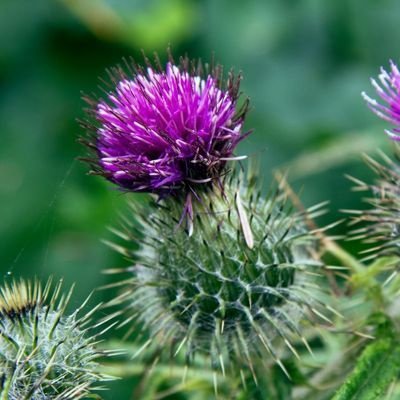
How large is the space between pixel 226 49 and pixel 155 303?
443 cm

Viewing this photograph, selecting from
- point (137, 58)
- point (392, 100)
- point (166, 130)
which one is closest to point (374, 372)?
point (392, 100)

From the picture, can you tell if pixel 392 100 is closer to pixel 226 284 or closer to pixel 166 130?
pixel 166 130

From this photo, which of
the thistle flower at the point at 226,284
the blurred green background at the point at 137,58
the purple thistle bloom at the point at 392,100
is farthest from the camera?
the blurred green background at the point at 137,58

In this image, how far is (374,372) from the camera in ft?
11.5

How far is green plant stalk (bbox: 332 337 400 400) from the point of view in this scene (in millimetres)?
3383

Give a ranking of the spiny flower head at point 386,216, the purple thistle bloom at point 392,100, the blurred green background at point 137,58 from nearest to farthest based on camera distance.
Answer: the purple thistle bloom at point 392,100 < the spiny flower head at point 386,216 < the blurred green background at point 137,58

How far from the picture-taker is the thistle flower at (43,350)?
3.18 metres

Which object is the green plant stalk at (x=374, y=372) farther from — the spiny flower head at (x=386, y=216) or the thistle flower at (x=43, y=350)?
the thistle flower at (x=43, y=350)

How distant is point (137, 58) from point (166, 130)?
4541mm

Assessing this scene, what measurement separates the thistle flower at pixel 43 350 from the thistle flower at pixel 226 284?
0.58 metres

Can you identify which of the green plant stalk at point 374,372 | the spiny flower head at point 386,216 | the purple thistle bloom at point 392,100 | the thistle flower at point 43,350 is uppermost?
the purple thistle bloom at point 392,100

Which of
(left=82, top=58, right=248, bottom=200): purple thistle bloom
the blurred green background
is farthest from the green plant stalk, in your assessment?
the blurred green background

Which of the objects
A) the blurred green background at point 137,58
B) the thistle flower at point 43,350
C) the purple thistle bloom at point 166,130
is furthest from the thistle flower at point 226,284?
the blurred green background at point 137,58

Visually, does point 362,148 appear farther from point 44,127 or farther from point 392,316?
point 44,127
